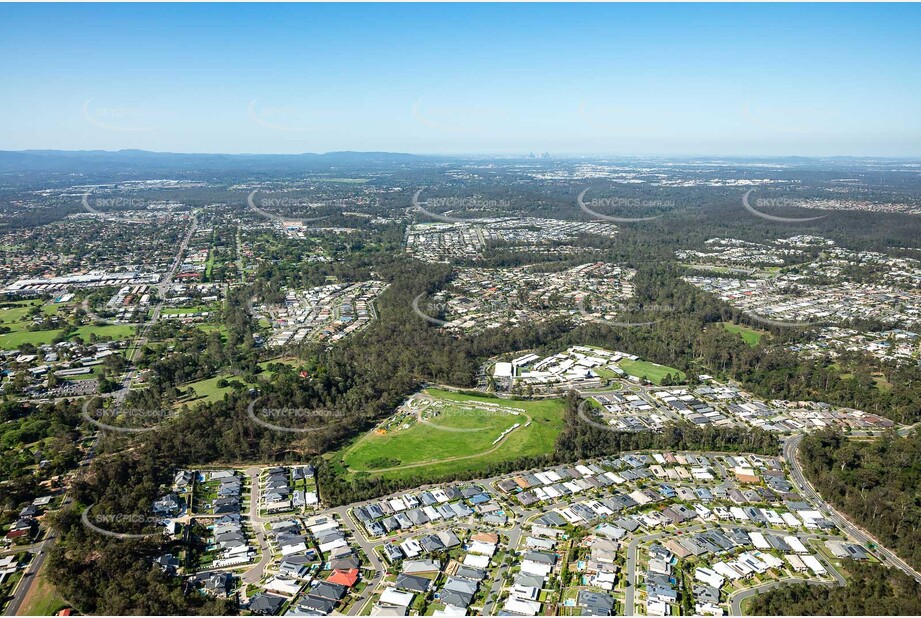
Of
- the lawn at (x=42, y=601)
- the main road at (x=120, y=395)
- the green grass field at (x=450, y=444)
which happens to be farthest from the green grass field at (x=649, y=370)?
the lawn at (x=42, y=601)

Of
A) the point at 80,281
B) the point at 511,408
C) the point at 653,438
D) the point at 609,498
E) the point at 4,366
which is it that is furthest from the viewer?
the point at 80,281

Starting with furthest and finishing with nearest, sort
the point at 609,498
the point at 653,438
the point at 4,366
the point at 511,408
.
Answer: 1. the point at 4,366
2. the point at 511,408
3. the point at 653,438
4. the point at 609,498

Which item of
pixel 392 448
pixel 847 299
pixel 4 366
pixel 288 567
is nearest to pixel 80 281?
pixel 4 366

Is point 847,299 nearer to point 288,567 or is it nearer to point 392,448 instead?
point 392,448

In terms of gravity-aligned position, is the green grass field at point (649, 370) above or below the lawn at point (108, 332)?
below

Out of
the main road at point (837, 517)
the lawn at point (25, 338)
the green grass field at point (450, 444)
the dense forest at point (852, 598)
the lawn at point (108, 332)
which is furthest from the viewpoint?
the lawn at point (108, 332)

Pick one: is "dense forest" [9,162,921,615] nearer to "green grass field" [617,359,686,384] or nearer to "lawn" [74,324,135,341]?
"green grass field" [617,359,686,384]

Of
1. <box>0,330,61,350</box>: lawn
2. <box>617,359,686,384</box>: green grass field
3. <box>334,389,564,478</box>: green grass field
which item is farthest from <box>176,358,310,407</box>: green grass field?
<box>617,359,686,384</box>: green grass field

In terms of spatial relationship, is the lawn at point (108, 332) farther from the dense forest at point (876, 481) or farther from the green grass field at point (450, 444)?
the dense forest at point (876, 481)
